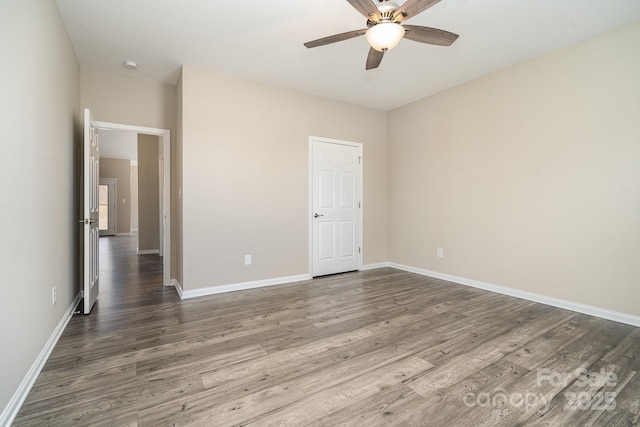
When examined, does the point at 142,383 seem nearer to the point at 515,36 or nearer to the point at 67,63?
the point at 67,63

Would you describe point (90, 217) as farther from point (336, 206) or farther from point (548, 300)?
point (548, 300)

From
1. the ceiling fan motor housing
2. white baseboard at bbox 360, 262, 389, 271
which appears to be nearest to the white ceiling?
the ceiling fan motor housing

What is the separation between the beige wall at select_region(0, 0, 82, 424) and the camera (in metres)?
1.53

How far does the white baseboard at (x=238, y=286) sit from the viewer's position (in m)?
3.51

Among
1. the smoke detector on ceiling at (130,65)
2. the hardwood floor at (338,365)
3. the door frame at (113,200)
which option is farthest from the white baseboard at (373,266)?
the door frame at (113,200)

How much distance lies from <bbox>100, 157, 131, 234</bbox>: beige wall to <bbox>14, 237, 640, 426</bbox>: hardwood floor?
9.12 m

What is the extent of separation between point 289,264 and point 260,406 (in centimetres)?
264

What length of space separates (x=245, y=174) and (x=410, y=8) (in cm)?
260

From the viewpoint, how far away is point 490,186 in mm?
3729

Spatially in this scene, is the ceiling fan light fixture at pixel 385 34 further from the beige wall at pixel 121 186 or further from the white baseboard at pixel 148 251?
the beige wall at pixel 121 186

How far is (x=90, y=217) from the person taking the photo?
304 centimetres

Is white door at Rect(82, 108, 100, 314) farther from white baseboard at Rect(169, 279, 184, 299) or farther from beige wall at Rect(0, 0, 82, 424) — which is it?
white baseboard at Rect(169, 279, 184, 299)

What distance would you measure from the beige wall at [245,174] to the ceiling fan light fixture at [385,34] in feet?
7.12

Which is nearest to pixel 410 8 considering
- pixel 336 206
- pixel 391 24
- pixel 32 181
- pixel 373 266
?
pixel 391 24
